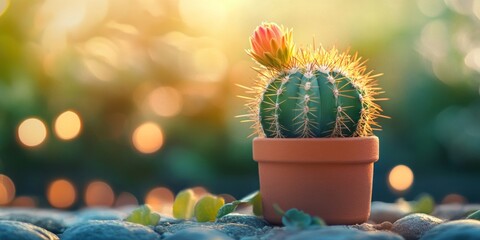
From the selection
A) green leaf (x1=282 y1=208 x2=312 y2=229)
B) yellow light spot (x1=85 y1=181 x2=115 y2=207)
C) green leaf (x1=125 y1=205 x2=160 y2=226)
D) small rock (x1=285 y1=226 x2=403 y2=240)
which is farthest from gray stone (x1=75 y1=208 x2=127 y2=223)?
yellow light spot (x1=85 y1=181 x2=115 y2=207)

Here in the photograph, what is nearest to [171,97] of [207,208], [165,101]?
[165,101]

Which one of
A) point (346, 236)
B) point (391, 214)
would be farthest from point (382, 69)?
point (346, 236)

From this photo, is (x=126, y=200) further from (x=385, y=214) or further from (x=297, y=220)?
(x=297, y=220)

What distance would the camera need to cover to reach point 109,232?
7.42 feet

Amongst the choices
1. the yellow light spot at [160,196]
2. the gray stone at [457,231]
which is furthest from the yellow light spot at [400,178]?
the gray stone at [457,231]

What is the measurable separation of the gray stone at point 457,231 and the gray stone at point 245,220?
2.26ft

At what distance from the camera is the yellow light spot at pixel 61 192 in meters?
6.23

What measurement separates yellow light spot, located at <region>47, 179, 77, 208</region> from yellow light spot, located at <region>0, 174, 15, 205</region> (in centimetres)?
30

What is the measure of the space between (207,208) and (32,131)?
3.82 meters

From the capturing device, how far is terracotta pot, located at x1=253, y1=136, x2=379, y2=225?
256cm

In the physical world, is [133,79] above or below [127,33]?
below

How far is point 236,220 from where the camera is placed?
2.80 meters

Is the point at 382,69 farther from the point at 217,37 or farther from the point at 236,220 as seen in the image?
the point at 236,220

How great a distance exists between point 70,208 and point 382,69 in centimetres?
293
